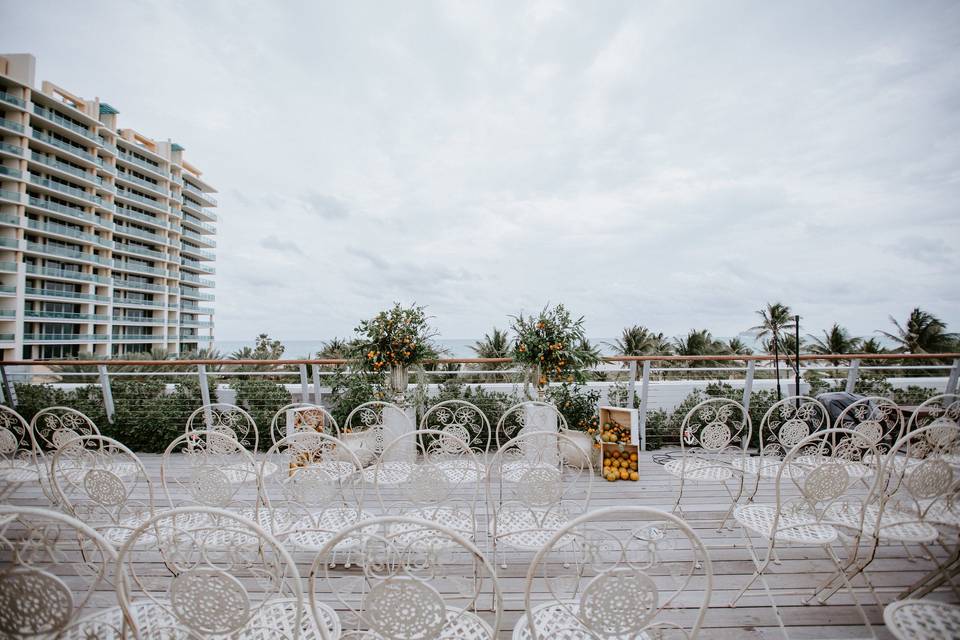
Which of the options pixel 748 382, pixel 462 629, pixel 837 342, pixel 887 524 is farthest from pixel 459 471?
pixel 837 342

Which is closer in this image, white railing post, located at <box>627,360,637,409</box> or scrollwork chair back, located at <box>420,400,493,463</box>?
scrollwork chair back, located at <box>420,400,493,463</box>

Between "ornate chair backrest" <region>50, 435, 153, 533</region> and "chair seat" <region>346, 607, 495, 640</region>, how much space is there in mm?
1306

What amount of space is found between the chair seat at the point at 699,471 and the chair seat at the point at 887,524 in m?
0.57

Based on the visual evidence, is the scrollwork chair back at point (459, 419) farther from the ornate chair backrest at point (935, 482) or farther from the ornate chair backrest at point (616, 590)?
the ornate chair backrest at point (935, 482)

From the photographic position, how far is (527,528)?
2027 millimetres

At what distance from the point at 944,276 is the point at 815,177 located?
4784 mm

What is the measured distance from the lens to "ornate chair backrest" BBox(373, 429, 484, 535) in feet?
6.69

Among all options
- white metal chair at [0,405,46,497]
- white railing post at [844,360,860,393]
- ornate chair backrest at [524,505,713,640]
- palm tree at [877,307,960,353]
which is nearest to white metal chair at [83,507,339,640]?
ornate chair backrest at [524,505,713,640]

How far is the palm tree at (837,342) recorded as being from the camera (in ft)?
67.5

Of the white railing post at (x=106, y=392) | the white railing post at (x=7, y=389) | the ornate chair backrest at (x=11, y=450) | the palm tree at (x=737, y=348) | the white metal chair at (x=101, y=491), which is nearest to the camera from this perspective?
the white metal chair at (x=101, y=491)

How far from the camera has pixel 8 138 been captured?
37.2 meters

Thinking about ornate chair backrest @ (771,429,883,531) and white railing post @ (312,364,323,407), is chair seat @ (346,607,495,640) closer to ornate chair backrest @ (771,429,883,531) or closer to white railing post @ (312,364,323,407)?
ornate chair backrest @ (771,429,883,531)

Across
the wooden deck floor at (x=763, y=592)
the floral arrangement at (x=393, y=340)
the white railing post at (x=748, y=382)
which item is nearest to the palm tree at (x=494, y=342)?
the white railing post at (x=748, y=382)

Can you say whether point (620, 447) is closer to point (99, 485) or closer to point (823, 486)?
point (823, 486)
